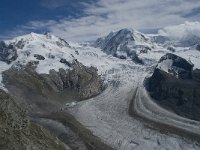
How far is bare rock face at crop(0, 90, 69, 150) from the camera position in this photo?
86.3 m

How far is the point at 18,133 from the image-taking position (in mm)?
93438

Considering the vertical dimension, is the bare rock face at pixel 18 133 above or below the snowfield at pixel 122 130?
above

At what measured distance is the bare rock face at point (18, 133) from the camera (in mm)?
86312

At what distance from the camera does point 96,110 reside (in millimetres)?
190000

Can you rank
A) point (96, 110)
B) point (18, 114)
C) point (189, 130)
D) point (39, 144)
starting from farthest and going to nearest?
point (96, 110) < point (189, 130) < point (18, 114) < point (39, 144)

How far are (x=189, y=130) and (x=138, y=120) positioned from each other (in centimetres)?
2404

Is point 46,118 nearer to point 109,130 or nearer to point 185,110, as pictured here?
point 109,130

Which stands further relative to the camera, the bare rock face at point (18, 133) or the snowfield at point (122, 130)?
the snowfield at point (122, 130)

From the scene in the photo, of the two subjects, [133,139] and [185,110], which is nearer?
[133,139]

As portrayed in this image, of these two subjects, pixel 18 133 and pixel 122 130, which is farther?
pixel 122 130

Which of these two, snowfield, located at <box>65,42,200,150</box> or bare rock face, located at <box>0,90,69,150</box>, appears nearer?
bare rock face, located at <box>0,90,69,150</box>

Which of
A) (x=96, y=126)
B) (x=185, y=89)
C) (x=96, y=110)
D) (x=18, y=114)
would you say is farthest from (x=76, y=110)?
(x=18, y=114)

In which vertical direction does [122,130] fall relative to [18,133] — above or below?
below

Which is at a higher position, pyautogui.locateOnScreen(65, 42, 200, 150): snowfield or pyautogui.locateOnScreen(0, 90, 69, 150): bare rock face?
pyautogui.locateOnScreen(0, 90, 69, 150): bare rock face
